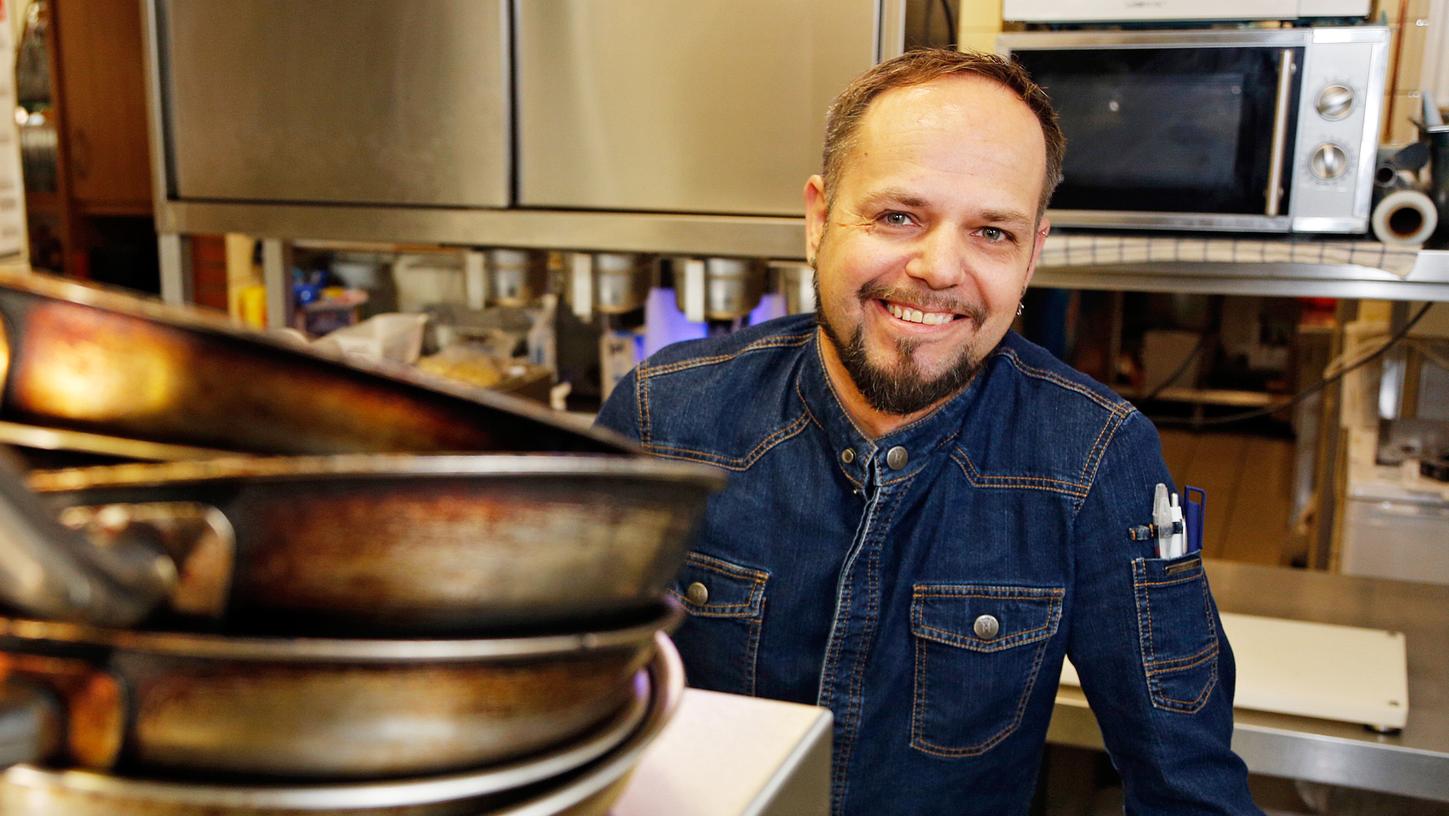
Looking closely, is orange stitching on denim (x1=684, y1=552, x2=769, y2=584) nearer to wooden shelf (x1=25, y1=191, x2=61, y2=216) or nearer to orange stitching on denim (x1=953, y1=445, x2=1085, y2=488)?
orange stitching on denim (x1=953, y1=445, x2=1085, y2=488)

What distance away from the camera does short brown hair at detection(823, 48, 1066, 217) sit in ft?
4.25

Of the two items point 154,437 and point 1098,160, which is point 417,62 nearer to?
point 1098,160

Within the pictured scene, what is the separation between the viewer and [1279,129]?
6.29ft

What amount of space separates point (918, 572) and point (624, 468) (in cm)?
104

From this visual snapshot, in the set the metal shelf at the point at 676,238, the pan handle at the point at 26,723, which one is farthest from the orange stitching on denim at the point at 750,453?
the pan handle at the point at 26,723

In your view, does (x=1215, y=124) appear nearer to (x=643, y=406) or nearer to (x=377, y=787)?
(x=643, y=406)

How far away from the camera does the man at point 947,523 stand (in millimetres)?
1269

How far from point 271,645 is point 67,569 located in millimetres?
56

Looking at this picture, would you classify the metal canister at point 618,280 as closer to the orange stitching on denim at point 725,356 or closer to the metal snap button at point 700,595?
the orange stitching on denim at point 725,356

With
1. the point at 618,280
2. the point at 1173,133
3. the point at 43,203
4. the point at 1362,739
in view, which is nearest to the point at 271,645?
the point at 1362,739

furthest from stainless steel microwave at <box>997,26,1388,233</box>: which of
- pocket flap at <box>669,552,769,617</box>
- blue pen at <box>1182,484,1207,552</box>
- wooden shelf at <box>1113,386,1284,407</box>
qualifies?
wooden shelf at <box>1113,386,1284,407</box>

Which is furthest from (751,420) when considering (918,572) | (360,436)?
(360,436)

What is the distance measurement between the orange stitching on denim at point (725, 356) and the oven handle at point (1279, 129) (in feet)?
3.00

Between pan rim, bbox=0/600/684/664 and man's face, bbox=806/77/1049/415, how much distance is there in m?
0.96
